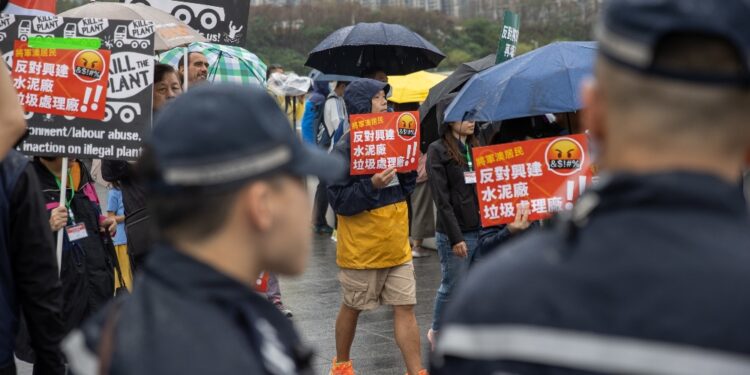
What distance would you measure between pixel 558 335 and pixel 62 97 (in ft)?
16.7

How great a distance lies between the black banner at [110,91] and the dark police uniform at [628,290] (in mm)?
4849

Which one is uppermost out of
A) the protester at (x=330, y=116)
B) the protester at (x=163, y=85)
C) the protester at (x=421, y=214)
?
the protester at (x=163, y=85)

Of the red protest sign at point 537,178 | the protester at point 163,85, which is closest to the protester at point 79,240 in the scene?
the protester at point 163,85

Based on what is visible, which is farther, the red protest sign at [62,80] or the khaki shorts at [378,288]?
the khaki shorts at [378,288]

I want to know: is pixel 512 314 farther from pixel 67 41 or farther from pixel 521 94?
pixel 67 41

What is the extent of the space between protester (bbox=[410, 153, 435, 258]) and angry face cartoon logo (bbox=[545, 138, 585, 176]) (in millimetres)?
6871

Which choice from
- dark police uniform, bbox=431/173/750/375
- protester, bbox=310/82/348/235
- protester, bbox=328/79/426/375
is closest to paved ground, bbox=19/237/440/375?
protester, bbox=328/79/426/375

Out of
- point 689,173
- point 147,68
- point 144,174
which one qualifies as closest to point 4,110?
point 144,174

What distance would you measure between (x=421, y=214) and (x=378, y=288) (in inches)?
227

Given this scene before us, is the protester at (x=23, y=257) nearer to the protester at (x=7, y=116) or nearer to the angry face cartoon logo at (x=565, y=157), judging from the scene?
the protester at (x=7, y=116)

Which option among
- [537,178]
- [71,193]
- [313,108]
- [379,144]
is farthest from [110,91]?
[313,108]

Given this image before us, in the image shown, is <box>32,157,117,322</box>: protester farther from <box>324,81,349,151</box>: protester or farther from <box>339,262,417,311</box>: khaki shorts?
<box>324,81,349,151</box>: protester

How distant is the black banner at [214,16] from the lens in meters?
10.4

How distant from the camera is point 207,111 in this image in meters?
1.99
